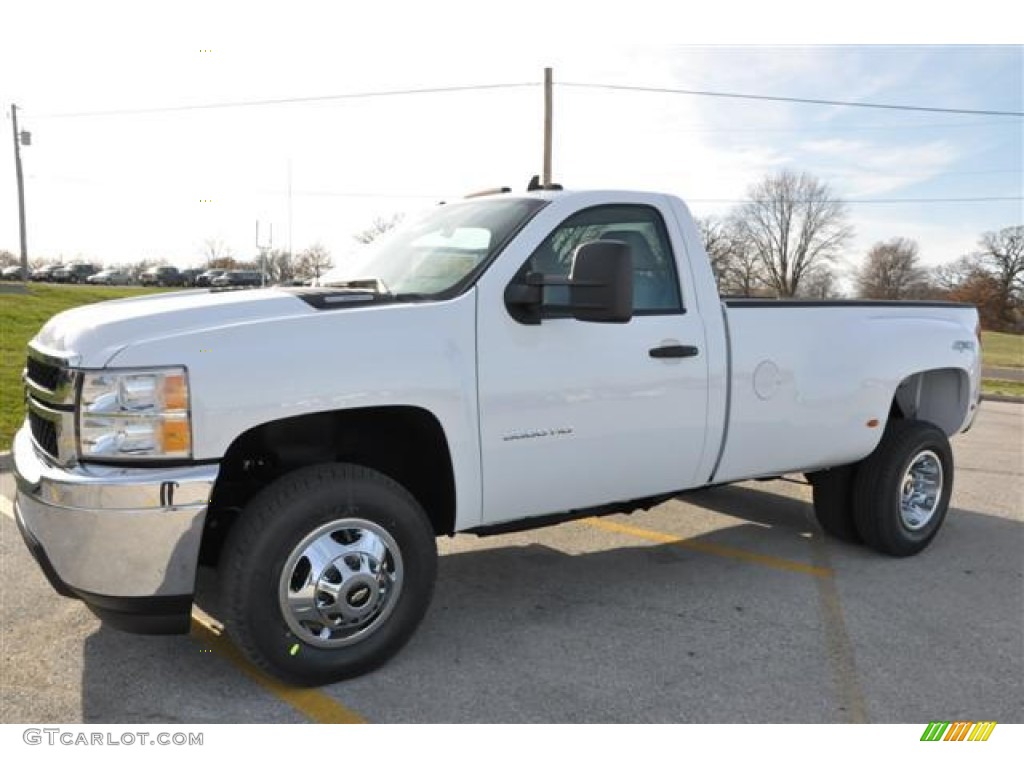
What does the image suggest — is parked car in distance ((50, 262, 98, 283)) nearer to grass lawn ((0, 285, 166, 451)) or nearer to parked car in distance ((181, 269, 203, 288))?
parked car in distance ((181, 269, 203, 288))

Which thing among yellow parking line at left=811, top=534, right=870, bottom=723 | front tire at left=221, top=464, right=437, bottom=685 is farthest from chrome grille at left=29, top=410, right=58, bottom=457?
yellow parking line at left=811, top=534, right=870, bottom=723

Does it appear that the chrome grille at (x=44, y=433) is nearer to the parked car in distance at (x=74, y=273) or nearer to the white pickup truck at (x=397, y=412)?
the white pickup truck at (x=397, y=412)

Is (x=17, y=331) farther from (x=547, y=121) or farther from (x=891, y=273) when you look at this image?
(x=891, y=273)

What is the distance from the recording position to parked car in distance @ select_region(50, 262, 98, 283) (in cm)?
6431

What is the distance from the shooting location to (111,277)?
213 ft

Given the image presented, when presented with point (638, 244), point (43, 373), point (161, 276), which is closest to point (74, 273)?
point (161, 276)

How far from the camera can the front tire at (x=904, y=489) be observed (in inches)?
203

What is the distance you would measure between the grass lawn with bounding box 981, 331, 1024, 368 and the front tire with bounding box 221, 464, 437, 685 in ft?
102

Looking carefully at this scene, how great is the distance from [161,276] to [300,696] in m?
66.8

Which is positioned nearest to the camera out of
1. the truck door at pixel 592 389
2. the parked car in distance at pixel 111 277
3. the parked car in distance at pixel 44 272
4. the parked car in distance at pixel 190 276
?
the truck door at pixel 592 389

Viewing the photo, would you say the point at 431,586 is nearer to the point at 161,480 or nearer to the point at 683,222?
the point at 161,480

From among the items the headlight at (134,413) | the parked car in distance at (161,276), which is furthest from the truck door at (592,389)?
the parked car in distance at (161,276)

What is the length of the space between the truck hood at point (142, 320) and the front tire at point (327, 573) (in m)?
0.64
